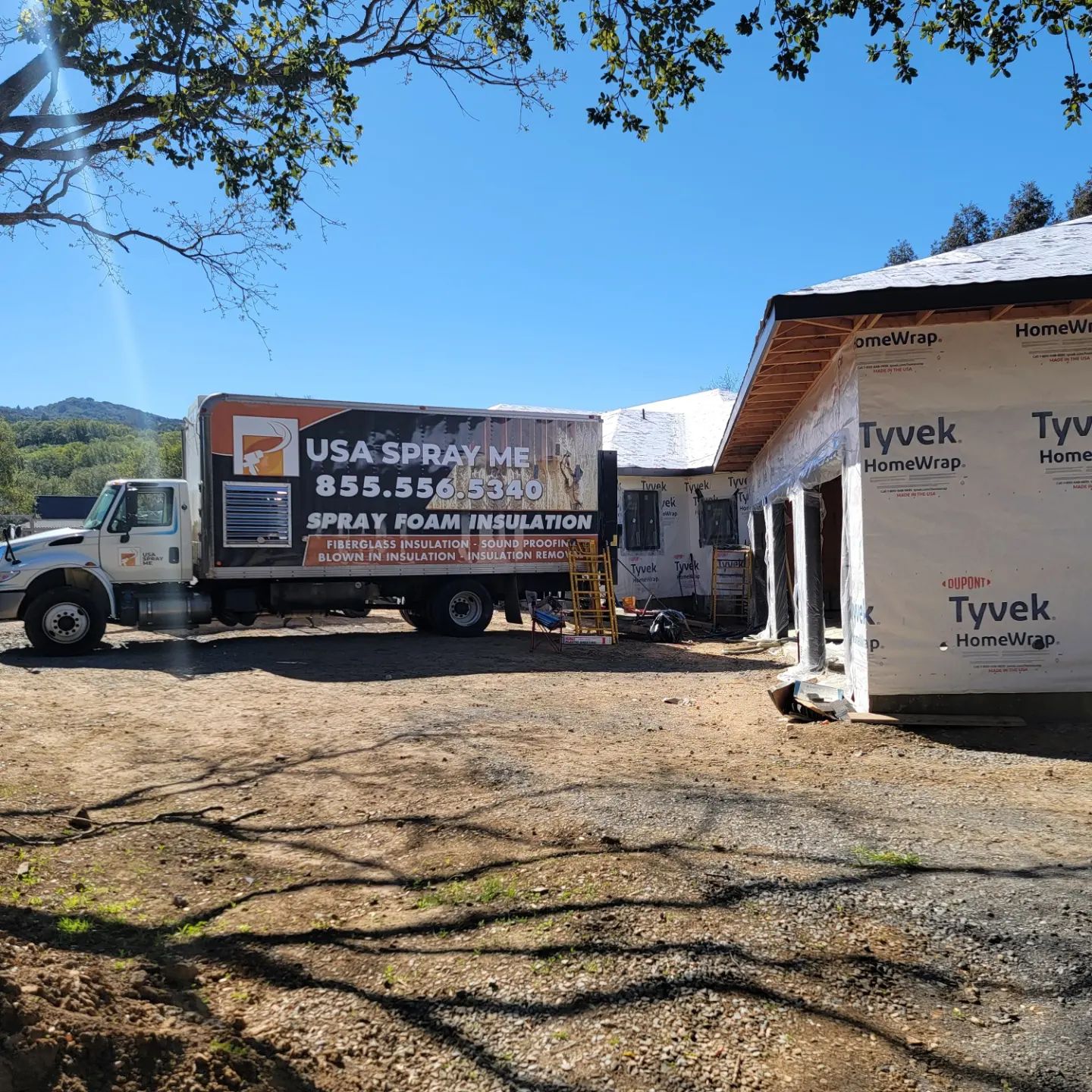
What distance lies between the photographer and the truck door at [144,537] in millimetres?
12719

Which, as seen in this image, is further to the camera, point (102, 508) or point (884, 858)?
point (102, 508)

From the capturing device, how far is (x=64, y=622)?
12.2 metres

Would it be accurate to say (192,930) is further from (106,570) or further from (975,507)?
(106,570)

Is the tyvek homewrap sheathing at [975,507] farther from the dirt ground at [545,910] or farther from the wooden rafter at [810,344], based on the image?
the dirt ground at [545,910]


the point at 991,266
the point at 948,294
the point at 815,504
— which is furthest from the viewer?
the point at 815,504

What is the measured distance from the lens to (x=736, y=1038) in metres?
2.79

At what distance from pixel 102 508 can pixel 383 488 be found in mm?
4200

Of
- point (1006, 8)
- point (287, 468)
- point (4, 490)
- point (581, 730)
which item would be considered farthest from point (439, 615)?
point (4, 490)

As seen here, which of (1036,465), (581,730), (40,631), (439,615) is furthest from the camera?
(439,615)

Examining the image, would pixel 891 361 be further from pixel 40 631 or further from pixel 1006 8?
pixel 40 631

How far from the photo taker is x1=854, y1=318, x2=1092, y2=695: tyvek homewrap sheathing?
7062mm

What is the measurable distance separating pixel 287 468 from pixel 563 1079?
38.2 feet

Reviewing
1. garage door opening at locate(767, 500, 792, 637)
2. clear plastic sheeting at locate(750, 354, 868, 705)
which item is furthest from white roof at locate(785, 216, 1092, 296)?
garage door opening at locate(767, 500, 792, 637)

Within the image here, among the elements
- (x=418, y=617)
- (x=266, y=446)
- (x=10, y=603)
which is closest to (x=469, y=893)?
(x=266, y=446)
